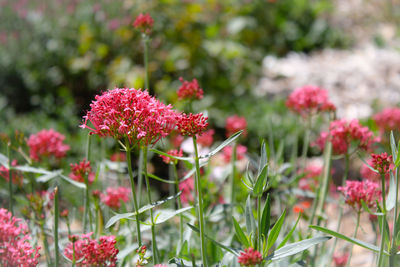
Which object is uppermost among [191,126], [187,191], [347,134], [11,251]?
[191,126]

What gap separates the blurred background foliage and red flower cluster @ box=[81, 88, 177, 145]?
342 centimetres

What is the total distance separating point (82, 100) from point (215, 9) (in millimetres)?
2377

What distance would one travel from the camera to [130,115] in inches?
48.1

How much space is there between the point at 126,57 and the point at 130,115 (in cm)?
473

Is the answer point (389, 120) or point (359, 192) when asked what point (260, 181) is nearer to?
point (359, 192)

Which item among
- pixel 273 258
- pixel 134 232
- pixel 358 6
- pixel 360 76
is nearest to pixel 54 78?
pixel 360 76

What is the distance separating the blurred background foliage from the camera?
536 cm

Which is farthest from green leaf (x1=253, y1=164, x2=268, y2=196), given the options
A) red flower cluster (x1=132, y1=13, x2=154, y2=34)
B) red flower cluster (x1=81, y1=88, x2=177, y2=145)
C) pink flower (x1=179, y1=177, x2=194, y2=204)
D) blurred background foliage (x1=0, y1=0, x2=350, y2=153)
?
blurred background foliage (x1=0, y1=0, x2=350, y2=153)

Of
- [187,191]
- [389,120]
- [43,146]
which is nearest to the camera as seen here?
[43,146]

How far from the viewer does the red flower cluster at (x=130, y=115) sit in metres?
1.21

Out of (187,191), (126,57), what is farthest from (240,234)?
(126,57)

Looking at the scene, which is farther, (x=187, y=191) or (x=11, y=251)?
(x=187, y=191)

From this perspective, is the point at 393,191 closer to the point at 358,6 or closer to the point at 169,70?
the point at 169,70

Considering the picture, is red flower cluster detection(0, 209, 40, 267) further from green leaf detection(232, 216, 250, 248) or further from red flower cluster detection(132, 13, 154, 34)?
red flower cluster detection(132, 13, 154, 34)
